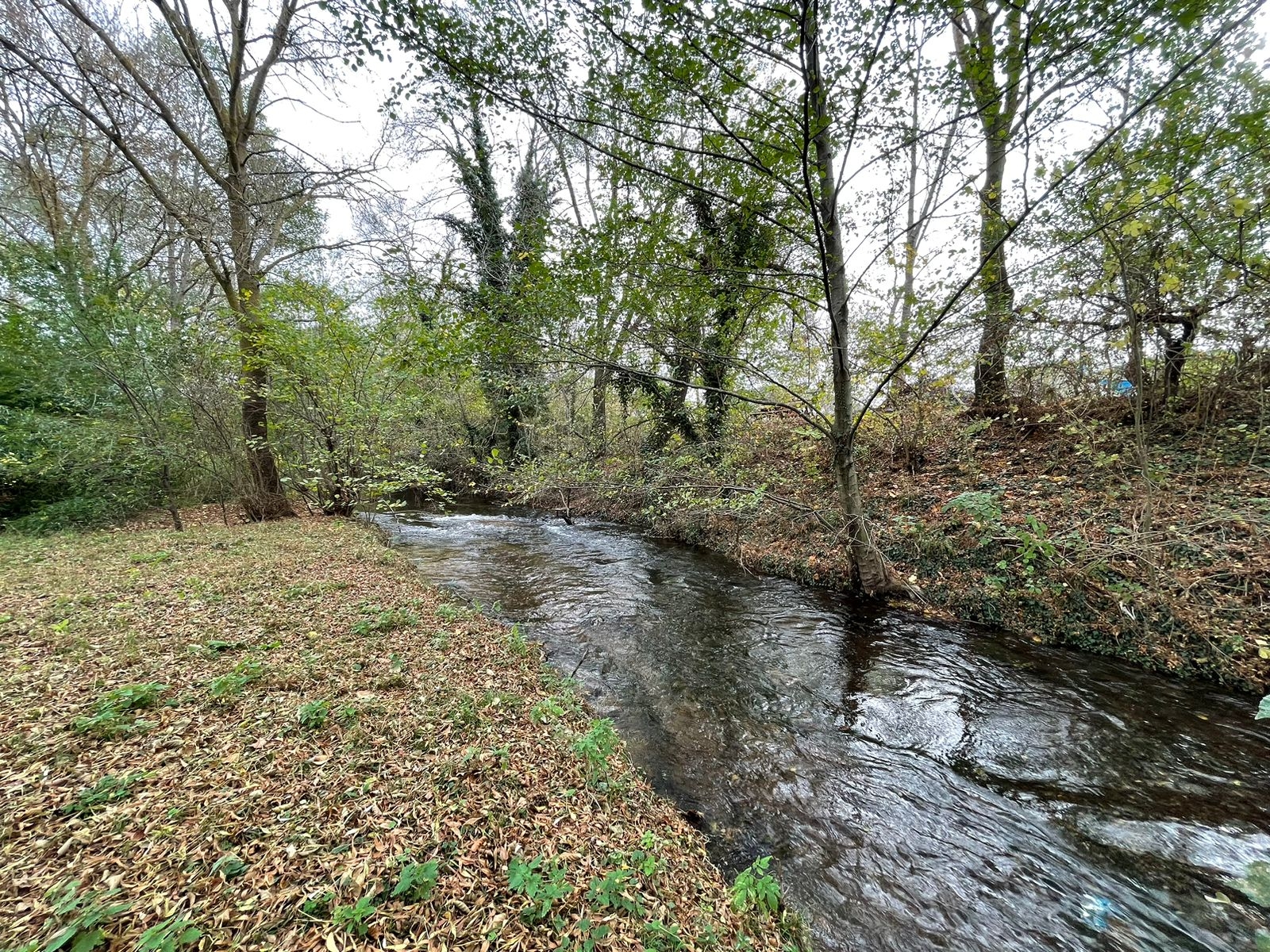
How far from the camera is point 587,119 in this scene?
4156mm

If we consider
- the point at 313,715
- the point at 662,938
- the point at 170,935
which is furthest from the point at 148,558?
the point at 662,938

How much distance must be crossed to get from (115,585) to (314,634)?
311 centimetres

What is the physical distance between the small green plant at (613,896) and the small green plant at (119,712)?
9.45ft

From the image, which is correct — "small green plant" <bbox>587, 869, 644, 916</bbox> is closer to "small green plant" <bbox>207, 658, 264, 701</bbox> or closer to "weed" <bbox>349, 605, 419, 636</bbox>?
"small green plant" <bbox>207, 658, 264, 701</bbox>

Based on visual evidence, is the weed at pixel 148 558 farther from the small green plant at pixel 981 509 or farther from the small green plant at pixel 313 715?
the small green plant at pixel 981 509

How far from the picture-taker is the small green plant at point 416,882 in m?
1.97

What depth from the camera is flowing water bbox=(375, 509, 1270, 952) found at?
2.72 meters

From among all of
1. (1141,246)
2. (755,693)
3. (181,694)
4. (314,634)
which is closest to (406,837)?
(181,694)

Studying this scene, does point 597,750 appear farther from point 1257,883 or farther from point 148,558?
point 148,558

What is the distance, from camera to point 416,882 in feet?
6.62

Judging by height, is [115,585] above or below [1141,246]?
below

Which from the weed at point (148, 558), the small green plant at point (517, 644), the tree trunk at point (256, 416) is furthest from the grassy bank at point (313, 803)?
the tree trunk at point (256, 416)

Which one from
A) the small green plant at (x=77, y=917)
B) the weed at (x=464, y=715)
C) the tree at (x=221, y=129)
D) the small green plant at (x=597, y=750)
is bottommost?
the small green plant at (x=597, y=750)

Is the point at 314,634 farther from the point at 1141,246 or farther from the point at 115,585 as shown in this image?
the point at 1141,246
